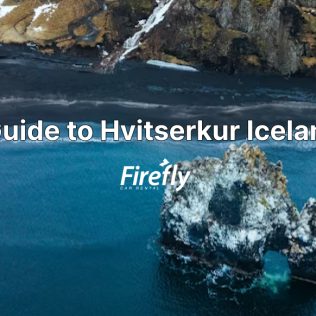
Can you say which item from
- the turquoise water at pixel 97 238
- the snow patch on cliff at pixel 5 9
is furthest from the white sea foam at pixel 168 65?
the snow patch on cliff at pixel 5 9

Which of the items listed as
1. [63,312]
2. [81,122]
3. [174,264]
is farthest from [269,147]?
[63,312]

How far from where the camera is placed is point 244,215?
80.6m

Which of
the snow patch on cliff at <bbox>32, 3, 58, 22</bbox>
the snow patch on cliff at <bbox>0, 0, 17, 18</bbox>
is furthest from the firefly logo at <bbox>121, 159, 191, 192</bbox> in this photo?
the snow patch on cliff at <bbox>0, 0, 17, 18</bbox>

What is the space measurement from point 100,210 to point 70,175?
10.2 metres

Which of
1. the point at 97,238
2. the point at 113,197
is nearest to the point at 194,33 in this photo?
the point at 113,197

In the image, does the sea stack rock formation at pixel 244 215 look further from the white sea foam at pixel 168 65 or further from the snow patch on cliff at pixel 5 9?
the snow patch on cliff at pixel 5 9

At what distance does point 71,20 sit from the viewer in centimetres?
15100

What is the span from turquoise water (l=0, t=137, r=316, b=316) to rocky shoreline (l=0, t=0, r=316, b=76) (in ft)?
94.8

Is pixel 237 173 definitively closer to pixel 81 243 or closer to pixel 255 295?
pixel 255 295

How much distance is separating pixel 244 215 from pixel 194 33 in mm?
67330

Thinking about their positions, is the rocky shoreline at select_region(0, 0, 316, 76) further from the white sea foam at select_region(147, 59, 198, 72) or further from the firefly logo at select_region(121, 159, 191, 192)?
the firefly logo at select_region(121, 159, 191, 192)

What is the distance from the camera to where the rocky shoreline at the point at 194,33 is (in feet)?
456

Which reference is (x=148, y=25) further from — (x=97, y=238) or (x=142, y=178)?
(x=97, y=238)

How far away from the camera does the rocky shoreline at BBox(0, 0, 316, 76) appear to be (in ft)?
456
